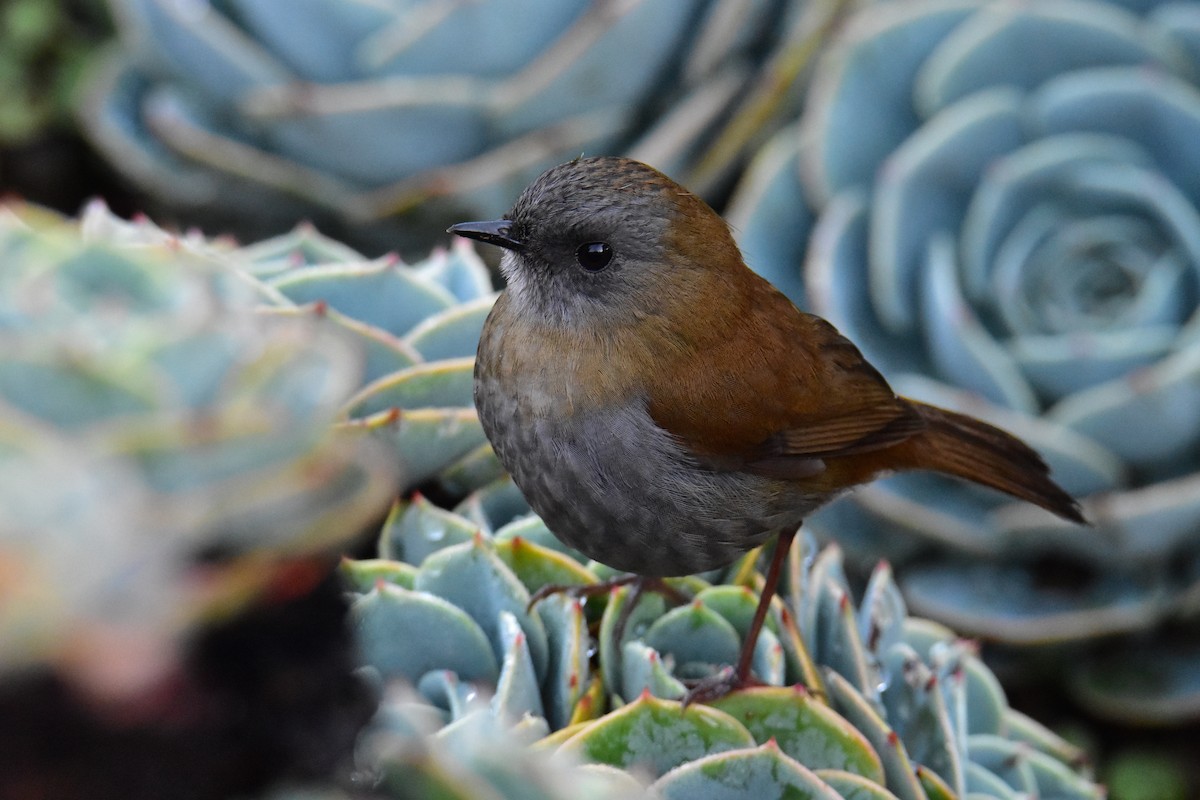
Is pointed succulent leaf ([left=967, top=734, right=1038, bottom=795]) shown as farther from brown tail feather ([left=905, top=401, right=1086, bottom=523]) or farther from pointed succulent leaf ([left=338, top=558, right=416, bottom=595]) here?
pointed succulent leaf ([left=338, top=558, right=416, bottom=595])

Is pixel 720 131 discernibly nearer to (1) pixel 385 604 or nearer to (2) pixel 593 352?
(2) pixel 593 352

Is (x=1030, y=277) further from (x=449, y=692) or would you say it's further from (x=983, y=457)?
(x=449, y=692)

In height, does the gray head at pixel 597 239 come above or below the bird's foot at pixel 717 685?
above

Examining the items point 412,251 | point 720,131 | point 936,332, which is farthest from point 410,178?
point 936,332

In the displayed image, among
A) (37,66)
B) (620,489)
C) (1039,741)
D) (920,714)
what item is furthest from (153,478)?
(37,66)

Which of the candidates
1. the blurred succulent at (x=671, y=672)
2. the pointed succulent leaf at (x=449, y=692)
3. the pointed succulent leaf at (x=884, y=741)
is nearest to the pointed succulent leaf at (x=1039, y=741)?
the blurred succulent at (x=671, y=672)

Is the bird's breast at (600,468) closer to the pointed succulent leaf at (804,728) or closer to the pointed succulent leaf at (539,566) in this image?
the pointed succulent leaf at (539,566)

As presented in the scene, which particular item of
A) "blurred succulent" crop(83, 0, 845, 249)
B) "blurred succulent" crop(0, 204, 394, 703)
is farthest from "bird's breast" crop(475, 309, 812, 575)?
"blurred succulent" crop(83, 0, 845, 249)
